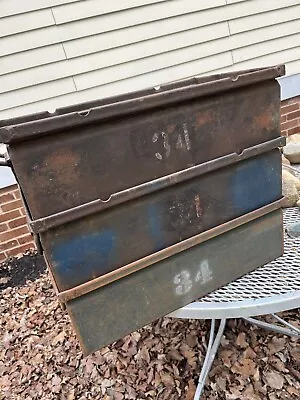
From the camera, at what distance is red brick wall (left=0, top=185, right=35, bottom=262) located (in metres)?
3.04

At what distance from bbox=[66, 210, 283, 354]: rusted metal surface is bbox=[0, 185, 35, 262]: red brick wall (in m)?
2.22

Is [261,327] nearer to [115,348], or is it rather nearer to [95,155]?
[115,348]

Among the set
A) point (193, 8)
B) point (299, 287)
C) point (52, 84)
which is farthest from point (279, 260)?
point (193, 8)

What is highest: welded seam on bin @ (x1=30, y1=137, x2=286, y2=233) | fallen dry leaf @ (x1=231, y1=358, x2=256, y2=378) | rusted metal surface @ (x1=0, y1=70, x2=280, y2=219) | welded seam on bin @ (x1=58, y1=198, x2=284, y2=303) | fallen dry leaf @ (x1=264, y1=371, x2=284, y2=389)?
rusted metal surface @ (x1=0, y1=70, x2=280, y2=219)

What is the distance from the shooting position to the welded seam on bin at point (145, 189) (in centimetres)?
91

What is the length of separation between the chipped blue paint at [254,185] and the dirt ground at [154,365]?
102cm

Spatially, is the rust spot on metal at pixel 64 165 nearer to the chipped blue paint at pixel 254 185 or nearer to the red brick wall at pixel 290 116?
the chipped blue paint at pixel 254 185

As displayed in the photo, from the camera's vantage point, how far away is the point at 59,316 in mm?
2426

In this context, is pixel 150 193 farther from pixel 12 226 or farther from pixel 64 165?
pixel 12 226

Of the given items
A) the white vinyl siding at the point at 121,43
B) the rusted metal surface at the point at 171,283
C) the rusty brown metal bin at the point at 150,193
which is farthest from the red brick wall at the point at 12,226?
the rusted metal surface at the point at 171,283

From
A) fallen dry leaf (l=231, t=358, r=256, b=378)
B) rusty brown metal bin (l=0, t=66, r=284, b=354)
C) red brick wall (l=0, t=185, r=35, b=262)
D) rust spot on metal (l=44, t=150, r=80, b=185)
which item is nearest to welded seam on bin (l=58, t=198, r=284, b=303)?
rusty brown metal bin (l=0, t=66, r=284, b=354)

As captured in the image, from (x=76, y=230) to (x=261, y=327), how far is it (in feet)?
4.63

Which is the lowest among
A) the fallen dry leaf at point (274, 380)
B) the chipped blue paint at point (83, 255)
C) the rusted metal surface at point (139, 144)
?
the fallen dry leaf at point (274, 380)

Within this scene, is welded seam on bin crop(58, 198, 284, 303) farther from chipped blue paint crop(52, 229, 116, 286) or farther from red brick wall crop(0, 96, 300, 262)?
red brick wall crop(0, 96, 300, 262)
